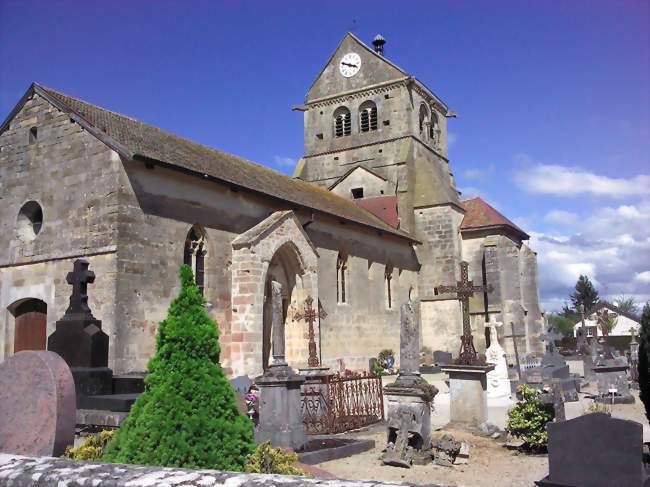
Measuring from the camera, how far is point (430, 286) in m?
28.0

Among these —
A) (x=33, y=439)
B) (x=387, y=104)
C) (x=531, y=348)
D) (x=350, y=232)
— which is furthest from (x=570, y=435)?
(x=387, y=104)

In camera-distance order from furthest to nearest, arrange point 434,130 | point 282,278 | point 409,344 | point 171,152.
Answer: point 434,130 < point 282,278 < point 171,152 < point 409,344

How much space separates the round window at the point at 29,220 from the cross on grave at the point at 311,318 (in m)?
7.67

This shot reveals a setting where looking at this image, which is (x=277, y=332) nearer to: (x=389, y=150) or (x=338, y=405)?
(x=338, y=405)

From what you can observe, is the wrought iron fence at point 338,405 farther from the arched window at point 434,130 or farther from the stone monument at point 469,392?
the arched window at point 434,130

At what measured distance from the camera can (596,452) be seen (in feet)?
16.6

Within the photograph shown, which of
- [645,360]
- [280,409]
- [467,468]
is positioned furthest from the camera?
[280,409]

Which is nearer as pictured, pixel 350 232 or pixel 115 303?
pixel 115 303

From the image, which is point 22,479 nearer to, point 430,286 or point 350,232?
point 350,232

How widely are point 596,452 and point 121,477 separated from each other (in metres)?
4.04

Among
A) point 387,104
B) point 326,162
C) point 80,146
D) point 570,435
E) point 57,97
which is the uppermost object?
point 387,104

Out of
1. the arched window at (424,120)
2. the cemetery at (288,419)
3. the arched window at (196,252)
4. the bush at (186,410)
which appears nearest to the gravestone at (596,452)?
the cemetery at (288,419)

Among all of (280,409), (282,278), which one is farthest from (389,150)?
(280,409)

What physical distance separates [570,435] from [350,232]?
17683mm
